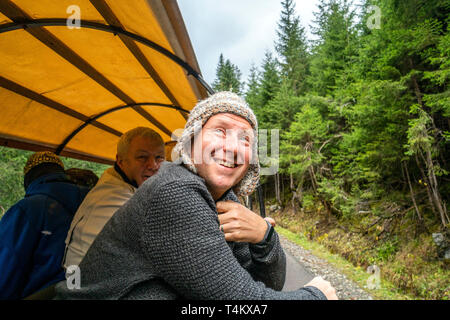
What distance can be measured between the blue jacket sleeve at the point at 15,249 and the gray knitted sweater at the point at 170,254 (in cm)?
117

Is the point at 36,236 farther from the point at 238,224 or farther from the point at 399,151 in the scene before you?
the point at 399,151

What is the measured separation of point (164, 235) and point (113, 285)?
1.02 feet

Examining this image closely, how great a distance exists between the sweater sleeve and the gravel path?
5.66 metres

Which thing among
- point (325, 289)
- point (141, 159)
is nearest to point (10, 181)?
point (141, 159)

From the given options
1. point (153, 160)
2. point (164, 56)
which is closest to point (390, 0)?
point (164, 56)

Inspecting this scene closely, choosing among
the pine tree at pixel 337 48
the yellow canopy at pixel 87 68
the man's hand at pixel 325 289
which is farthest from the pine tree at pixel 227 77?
the man's hand at pixel 325 289

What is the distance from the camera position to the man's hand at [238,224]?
1.29 meters

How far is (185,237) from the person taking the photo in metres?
0.84

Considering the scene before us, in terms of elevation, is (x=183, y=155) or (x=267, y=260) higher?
(x=183, y=155)

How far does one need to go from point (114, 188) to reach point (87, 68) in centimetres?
189

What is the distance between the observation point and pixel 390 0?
7.34 metres

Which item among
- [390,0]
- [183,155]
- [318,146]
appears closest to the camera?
[183,155]

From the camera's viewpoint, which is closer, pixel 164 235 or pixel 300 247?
pixel 164 235
